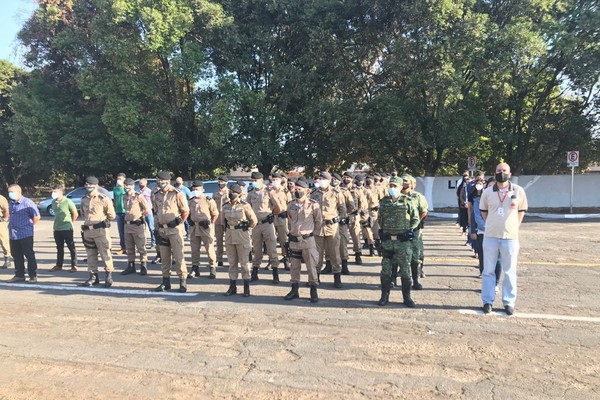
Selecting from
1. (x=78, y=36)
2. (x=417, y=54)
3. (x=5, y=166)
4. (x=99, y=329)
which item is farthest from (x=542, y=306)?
(x=5, y=166)

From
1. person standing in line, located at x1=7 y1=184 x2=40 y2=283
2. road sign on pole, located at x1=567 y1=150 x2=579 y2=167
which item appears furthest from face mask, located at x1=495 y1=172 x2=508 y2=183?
road sign on pole, located at x1=567 y1=150 x2=579 y2=167

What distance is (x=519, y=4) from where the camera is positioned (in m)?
19.6

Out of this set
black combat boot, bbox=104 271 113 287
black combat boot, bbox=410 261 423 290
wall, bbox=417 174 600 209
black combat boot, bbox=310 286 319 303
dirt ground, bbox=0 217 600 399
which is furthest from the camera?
wall, bbox=417 174 600 209

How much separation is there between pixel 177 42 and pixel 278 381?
21.1m

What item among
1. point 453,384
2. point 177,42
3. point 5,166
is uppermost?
point 177,42

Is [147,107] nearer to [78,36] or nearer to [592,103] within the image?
[78,36]

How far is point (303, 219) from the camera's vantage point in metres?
7.05

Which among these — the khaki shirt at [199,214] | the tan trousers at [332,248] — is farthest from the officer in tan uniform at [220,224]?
the tan trousers at [332,248]

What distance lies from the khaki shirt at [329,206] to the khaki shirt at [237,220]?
1217 millimetres

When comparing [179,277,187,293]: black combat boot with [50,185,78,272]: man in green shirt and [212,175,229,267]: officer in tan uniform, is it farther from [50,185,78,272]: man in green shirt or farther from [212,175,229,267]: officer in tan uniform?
[50,185,78,272]: man in green shirt

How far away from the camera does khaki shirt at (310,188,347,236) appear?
7668 mm

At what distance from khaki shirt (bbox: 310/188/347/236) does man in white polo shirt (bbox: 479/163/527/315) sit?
8.45 ft

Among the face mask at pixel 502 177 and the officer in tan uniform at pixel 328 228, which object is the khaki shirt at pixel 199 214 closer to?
the officer in tan uniform at pixel 328 228

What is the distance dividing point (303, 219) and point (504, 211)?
2934 millimetres
